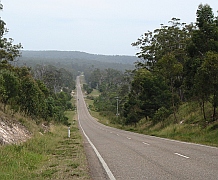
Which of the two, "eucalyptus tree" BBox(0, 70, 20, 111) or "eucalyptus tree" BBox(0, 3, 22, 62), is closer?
"eucalyptus tree" BBox(0, 70, 20, 111)

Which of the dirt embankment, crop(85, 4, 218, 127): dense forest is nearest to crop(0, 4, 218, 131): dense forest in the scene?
crop(85, 4, 218, 127): dense forest

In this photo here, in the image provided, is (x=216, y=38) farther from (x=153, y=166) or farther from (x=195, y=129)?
(x=153, y=166)

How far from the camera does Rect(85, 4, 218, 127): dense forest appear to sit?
25.7 metres

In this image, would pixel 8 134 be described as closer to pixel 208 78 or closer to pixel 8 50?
pixel 208 78

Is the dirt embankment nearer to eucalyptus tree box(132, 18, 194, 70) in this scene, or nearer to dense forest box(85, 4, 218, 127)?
dense forest box(85, 4, 218, 127)

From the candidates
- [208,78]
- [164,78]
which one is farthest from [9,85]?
[164,78]

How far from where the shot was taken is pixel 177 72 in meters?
33.7

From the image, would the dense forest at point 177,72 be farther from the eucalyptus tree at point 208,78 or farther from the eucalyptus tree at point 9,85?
the eucalyptus tree at point 9,85

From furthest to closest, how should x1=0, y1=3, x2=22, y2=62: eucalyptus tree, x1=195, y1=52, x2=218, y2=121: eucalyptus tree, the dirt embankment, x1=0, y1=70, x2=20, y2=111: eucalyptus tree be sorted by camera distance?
x1=0, y1=3, x2=22, y2=62: eucalyptus tree, x1=0, y1=70, x2=20, y2=111: eucalyptus tree, x1=195, y1=52, x2=218, y2=121: eucalyptus tree, the dirt embankment

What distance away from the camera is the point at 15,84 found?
1025 inches

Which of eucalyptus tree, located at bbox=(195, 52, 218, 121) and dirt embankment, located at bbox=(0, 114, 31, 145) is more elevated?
eucalyptus tree, located at bbox=(195, 52, 218, 121)

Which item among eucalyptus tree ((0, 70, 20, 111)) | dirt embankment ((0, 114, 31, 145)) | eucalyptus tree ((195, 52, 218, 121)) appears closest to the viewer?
dirt embankment ((0, 114, 31, 145))

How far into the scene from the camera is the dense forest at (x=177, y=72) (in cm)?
2572

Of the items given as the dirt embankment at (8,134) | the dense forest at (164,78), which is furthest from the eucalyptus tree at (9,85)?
the dirt embankment at (8,134)
